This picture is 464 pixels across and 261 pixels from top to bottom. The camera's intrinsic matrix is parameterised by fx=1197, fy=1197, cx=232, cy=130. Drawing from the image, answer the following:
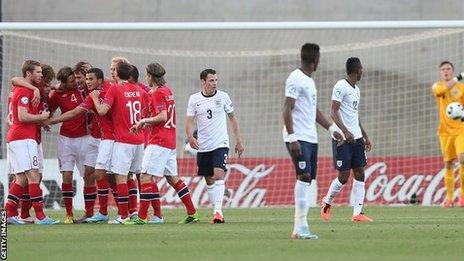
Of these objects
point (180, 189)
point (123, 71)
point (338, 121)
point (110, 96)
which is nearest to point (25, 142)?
point (110, 96)

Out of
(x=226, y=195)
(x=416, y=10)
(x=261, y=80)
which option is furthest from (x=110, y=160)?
(x=416, y=10)

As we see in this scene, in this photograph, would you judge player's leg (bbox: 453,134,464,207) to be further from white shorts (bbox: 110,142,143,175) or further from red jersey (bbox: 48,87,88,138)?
red jersey (bbox: 48,87,88,138)

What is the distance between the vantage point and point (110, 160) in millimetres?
14805

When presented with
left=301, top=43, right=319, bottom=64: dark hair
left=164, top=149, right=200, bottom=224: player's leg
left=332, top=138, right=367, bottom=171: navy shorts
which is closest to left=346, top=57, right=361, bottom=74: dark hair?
left=332, top=138, right=367, bottom=171: navy shorts

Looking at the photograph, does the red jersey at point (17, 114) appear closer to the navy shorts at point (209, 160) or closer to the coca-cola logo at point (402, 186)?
the navy shorts at point (209, 160)

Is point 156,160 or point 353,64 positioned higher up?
point 353,64

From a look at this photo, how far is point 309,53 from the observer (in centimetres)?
1176

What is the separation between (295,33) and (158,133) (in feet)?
47.0

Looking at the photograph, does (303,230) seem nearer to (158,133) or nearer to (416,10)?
(158,133)

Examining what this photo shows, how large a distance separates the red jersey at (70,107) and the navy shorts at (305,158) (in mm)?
4364

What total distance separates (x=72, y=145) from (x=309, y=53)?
4.64 meters

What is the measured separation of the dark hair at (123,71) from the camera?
1456 centimetres

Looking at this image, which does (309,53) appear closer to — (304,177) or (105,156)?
(304,177)

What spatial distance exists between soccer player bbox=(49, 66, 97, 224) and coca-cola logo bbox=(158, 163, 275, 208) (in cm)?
653
